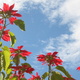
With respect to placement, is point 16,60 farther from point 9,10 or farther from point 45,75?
point 9,10

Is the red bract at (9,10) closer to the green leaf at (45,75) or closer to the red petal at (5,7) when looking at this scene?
the red petal at (5,7)

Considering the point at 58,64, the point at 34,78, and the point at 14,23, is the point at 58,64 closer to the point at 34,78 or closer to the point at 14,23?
the point at 34,78

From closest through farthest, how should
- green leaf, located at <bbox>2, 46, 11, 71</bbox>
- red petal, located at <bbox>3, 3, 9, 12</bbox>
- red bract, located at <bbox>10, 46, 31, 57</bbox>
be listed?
green leaf, located at <bbox>2, 46, 11, 71</bbox> → red petal, located at <bbox>3, 3, 9, 12</bbox> → red bract, located at <bbox>10, 46, 31, 57</bbox>

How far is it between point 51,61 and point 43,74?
30 centimetres

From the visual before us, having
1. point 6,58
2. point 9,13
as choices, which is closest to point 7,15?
point 9,13

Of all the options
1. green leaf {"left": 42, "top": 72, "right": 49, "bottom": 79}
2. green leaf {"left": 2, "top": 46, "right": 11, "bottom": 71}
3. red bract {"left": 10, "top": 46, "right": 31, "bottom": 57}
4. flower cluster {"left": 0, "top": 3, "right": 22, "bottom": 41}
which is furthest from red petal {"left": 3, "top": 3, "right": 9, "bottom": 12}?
green leaf {"left": 42, "top": 72, "right": 49, "bottom": 79}

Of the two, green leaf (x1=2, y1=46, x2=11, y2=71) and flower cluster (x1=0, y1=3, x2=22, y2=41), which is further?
flower cluster (x1=0, y1=3, x2=22, y2=41)

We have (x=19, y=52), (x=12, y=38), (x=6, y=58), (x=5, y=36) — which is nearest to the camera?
(x=6, y=58)

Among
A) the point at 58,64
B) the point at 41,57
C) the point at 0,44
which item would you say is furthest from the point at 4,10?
the point at 58,64

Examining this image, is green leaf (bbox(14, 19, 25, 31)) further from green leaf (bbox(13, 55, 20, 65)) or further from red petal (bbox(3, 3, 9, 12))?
green leaf (bbox(13, 55, 20, 65))

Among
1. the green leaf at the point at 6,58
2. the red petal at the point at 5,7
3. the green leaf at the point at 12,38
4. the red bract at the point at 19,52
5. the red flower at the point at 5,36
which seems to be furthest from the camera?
the red bract at the point at 19,52

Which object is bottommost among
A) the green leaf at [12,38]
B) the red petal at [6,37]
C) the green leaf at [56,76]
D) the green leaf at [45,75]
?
the green leaf at [56,76]

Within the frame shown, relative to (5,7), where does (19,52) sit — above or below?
below

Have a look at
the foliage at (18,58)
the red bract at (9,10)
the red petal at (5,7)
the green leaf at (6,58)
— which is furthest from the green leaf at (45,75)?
the red petal at (5,7)
